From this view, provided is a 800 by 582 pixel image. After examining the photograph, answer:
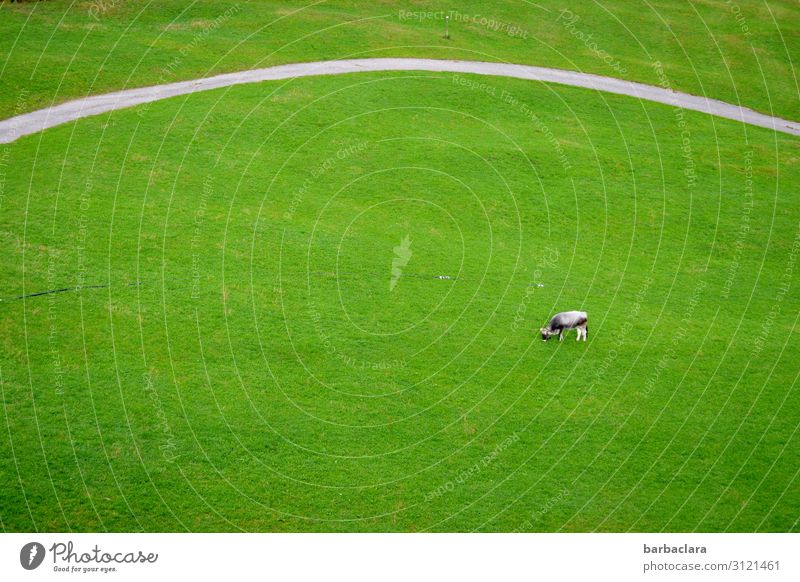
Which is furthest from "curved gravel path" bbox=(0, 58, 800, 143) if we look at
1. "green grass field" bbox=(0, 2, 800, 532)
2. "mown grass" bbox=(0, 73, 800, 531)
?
"mown grass" bbox=(0, 73, 800, 531)

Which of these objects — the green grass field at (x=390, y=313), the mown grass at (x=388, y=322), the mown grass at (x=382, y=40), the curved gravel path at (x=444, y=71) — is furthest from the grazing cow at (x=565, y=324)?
the mown grass at (x=382, y=40)

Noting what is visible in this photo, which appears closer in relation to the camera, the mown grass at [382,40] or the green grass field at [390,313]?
the green grass field at [390,313]

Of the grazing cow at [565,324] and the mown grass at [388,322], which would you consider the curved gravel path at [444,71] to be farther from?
the grazing cow at [565,324]

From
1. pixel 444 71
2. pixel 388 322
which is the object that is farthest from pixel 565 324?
pixel 444 71

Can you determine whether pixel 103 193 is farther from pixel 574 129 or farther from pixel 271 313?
pixel 574 129

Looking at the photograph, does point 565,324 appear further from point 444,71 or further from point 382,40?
→ point 382,40

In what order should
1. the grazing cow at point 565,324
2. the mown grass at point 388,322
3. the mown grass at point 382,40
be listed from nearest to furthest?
1. the mown grass at point 388,322
2. the grazing cow at point 565,324
3. the mown grass at point 382,40

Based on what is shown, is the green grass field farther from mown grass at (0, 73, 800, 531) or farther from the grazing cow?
the grazing cow
